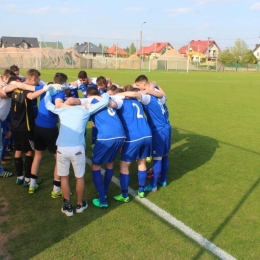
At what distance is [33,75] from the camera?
16.6 feet

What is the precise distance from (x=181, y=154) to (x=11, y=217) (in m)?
4.30

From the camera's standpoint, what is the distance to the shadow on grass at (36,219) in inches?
150

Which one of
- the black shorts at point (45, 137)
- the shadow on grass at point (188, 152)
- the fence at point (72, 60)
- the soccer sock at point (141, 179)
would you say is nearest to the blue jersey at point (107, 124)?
A: the black shorts at point (45, 137)

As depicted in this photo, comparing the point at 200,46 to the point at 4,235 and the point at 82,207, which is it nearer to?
the point at 82,207

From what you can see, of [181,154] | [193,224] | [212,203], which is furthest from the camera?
[181,154]

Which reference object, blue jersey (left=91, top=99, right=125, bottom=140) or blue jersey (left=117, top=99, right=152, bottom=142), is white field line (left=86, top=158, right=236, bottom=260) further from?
blue jersey (left=91, top=99, right=125, bottom=140)

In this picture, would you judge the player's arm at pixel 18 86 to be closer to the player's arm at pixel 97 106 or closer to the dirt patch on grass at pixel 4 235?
the player's arm at pixel 97 106

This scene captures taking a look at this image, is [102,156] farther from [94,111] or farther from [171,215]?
[171,215]

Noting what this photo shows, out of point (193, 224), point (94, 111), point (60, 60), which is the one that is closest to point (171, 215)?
point (193, 224)

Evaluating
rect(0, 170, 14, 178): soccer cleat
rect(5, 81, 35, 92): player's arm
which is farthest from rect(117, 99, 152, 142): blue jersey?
rect(0, 170, 14, 178): soccer cleat

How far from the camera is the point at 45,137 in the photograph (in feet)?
16.1

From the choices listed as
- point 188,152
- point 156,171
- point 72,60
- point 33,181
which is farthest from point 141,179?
point 72,60

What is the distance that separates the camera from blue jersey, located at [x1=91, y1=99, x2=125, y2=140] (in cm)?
451

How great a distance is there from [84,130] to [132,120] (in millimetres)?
814
